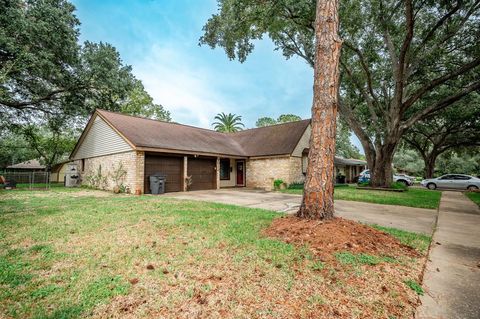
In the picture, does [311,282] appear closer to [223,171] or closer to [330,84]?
[330,84]

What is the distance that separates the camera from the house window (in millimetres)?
17831

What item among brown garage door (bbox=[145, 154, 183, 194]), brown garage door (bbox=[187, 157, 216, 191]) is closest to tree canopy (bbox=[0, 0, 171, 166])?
brown garage door (bbox=[145, 154, 183, 194])

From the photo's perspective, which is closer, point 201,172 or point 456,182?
point 201,172

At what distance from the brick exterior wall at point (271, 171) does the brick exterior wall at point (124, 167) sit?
8.61 meters

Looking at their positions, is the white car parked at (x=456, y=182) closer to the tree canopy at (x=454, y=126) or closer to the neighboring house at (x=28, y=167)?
the tree canopy at (x=454, y=126)

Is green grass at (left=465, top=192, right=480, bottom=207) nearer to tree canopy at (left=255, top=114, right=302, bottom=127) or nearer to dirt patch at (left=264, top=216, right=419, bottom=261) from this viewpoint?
dirt patch at (left=264, top=216, right=419, bottom=261)

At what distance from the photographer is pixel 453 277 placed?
9.27 feet

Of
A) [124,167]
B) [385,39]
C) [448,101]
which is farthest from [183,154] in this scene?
[448,101]

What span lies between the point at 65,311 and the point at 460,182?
27.9 m

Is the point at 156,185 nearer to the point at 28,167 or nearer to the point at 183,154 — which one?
the point at 183,154

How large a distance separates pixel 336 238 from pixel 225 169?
14.8m

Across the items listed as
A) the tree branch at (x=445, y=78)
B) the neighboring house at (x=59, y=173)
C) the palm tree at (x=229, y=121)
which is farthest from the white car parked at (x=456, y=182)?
the neighboring house at (x=59, y=173)

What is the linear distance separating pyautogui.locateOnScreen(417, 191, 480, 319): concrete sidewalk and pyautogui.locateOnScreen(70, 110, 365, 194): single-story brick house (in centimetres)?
1153

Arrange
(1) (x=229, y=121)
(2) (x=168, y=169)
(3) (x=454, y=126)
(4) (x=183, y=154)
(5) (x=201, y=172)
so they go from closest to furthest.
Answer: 1. (2) (x=168, y=169)
2. (4) (x=183, y=154)
3. (5) (x=201, y=172)
4. (3) (x=454, y=126)
5. (1) (x=229, y=121)
